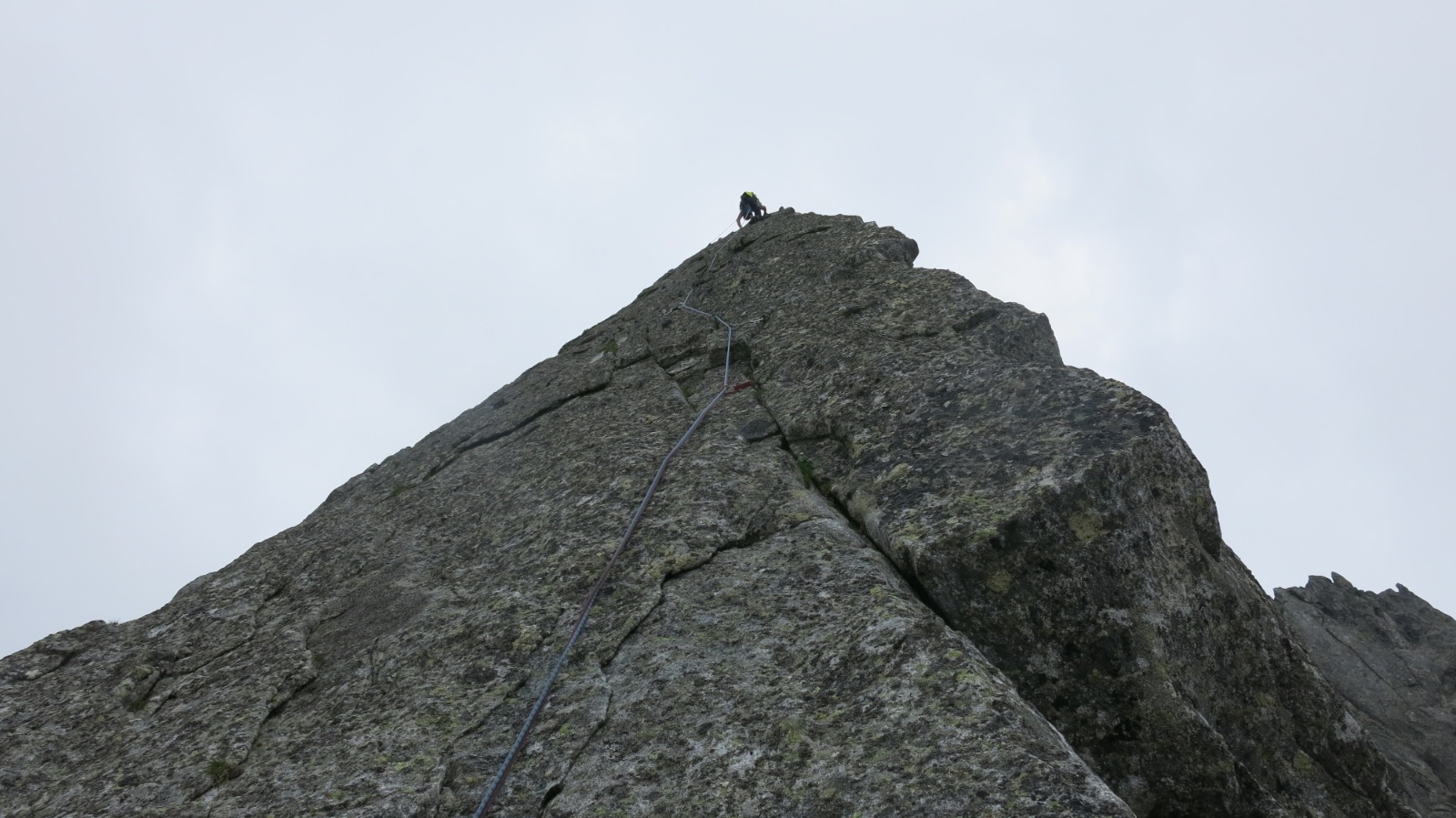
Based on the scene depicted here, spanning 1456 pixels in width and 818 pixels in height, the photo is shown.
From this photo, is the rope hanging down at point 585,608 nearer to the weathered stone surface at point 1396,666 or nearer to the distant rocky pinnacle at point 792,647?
the distant rocky pinnacle at point 792,647

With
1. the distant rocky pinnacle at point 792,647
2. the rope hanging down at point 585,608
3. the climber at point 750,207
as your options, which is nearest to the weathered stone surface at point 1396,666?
the distant rocky pinnacle at point 792,647

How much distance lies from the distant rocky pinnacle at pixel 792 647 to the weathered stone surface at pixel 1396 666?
0.11 metres

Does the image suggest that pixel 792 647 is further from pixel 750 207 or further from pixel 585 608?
pixel 750 207

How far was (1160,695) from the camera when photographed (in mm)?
6352

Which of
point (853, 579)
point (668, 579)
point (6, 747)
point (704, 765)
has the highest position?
point (6, 747)

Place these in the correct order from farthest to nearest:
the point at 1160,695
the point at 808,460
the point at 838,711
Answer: the point at 808,460 → the point at 1160,695 → the point at 838,711

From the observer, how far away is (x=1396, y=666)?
40.7 ft

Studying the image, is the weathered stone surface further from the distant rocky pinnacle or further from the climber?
the climber

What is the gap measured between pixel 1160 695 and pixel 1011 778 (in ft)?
7.36

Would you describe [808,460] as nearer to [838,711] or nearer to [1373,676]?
[838,711]

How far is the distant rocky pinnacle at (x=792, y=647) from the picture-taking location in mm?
5629

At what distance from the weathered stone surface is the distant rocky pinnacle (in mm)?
110

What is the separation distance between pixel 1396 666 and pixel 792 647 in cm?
1097

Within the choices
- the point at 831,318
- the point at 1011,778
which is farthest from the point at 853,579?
the point at 831,318
